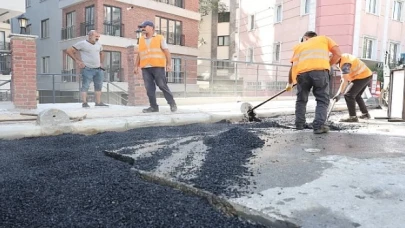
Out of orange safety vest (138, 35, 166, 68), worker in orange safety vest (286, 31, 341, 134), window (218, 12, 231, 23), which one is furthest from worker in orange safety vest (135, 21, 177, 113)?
window (218, 12, 231, 23)

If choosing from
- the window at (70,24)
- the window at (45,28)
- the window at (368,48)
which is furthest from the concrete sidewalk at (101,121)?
the window at (45,28)

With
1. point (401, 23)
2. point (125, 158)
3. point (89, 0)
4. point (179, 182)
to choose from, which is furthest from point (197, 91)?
point (401, 23)

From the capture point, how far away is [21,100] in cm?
618

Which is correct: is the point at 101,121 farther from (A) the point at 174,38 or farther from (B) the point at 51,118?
(A) the point at 174,38

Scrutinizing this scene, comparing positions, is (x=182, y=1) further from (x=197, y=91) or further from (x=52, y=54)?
(x=197, y=91)

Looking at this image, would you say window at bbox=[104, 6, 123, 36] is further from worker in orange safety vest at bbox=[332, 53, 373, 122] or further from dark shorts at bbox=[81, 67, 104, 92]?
worker in orange safety vest at bbox=[332, 53, 373, 122]

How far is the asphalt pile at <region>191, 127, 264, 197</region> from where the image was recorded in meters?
2.23

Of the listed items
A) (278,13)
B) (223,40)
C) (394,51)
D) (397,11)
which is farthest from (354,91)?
(223,40)

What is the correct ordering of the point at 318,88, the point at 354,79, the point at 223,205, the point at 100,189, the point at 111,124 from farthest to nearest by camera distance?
1. the point at 354,79
2. the point at 111,124
3. the point at 318,88
4. the point at 100,189
5. the point at 223,205

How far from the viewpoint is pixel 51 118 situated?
4.58m

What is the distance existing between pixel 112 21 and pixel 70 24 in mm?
2776

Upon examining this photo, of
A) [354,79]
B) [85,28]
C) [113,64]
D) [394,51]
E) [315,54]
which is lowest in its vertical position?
[354,79]

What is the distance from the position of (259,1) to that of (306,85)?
53.5 ft

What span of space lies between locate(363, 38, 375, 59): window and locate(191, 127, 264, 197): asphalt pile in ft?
46.1
